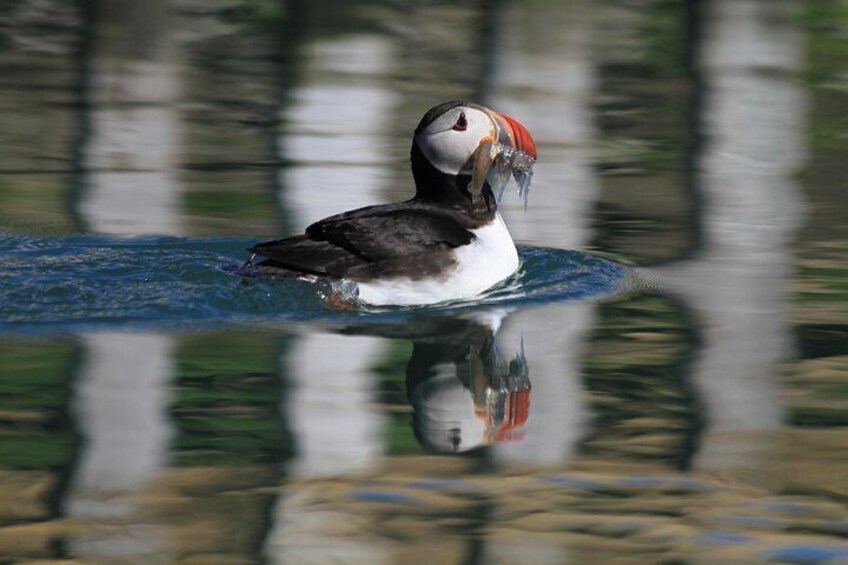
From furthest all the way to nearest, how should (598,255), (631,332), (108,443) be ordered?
(598,255) → (631,332) → (108,443)

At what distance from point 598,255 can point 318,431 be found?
2922 mm

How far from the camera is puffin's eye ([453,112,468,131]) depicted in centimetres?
769

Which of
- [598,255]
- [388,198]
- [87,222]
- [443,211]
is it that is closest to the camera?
[443,211]

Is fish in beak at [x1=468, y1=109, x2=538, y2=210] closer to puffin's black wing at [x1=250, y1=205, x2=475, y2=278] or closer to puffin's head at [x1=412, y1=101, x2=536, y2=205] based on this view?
puffin's head at [x1=412, y1=101, x2=536, y2=205]

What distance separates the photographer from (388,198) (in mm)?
9531

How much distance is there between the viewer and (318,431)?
18.7 ft

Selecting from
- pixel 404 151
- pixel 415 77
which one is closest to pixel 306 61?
pixel 415 77

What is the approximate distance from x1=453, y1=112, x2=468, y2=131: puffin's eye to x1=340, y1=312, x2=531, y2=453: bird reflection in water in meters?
0.90

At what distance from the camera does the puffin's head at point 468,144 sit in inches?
303

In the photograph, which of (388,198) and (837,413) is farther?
(388,198)

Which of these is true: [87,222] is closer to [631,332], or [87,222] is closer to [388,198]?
[388,198]

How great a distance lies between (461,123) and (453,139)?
0.25 ft

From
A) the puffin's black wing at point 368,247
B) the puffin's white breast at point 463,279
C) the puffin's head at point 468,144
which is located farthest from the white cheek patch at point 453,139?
the puffin's black wing at point 368,247

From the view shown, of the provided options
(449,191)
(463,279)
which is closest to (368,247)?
(463,279)
